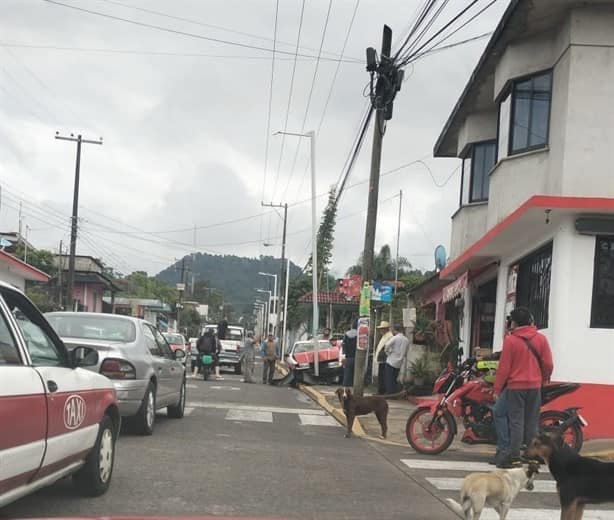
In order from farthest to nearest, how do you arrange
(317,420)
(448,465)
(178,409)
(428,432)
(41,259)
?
(41,259) < (317,420) < (178,409) < (428,432) < (448,465)

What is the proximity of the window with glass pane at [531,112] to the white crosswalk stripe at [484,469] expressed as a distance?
6311 millimetres

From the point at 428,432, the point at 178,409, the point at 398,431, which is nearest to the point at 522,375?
the point at 428,432

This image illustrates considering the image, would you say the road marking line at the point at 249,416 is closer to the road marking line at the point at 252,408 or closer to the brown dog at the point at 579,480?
the road marking line at the point at 252,408

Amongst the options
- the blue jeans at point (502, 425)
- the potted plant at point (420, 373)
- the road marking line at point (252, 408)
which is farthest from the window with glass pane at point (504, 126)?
the blue jeans at point (502, 425)

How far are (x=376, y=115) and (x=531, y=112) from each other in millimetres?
3044

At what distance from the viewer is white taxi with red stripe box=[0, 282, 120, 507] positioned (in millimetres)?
4457

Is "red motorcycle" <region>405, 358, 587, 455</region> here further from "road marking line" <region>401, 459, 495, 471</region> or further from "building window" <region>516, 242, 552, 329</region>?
"building window" <region>516, 242, 552, 329</region>

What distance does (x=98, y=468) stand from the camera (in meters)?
6.20

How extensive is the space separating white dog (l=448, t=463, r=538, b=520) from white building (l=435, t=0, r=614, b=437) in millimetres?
5386

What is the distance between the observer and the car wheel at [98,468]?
6.11 m

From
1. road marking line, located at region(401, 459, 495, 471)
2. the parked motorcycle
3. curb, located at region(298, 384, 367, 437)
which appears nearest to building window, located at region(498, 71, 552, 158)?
curb, located at region(298, 384, 367, 437)

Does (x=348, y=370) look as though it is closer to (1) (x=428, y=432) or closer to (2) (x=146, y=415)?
(1) (x=428, y=432)

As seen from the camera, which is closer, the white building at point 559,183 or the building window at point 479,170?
the white building at point 559,183

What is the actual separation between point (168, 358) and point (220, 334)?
20.9m
